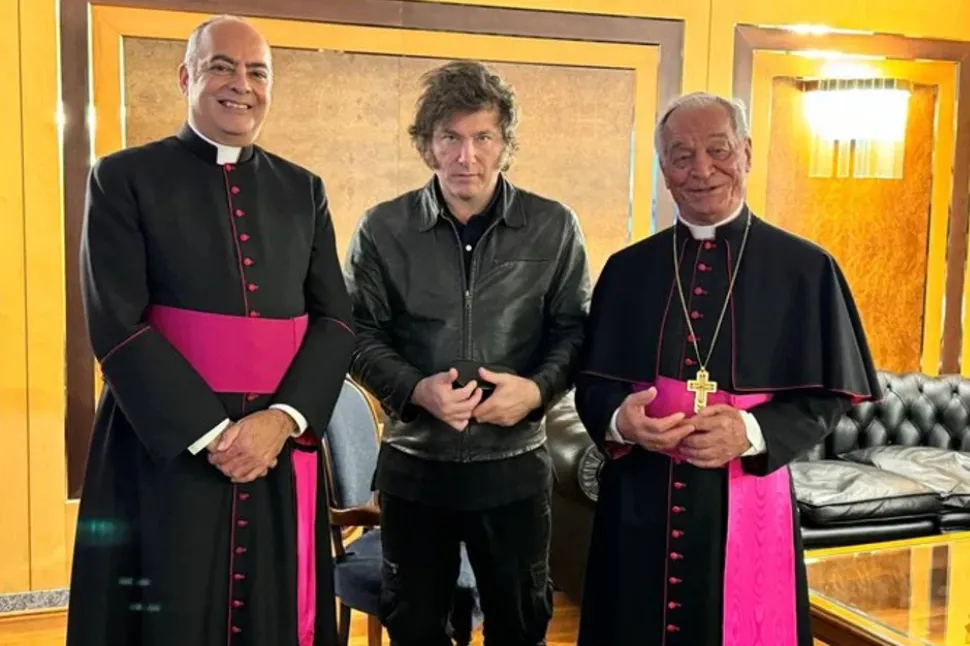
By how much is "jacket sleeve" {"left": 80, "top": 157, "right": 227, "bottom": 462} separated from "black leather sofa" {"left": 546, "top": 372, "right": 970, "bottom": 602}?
5.44 ft

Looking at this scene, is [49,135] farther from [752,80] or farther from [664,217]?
[752,80]

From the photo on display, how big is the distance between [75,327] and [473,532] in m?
2.09

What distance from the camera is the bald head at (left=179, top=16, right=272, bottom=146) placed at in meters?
1.93

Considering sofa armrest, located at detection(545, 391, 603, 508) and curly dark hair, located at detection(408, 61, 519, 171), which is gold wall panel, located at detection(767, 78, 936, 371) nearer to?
sofa armrest, located at detection(545, 391, 603, 508)

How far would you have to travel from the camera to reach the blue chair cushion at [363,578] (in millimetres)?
2533

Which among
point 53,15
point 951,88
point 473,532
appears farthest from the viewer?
point 951,88

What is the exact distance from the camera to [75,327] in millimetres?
3688

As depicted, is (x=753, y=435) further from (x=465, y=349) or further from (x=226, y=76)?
(x=226, y=76)

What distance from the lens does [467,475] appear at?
215cm

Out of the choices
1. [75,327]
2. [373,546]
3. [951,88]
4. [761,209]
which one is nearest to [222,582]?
[373,546]

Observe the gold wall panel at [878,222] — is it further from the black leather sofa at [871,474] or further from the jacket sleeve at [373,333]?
the jacket sleeve at [373,333]

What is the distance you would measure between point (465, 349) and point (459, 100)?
0.50 metres

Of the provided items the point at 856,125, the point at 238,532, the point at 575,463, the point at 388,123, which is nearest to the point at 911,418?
the point at 856,125

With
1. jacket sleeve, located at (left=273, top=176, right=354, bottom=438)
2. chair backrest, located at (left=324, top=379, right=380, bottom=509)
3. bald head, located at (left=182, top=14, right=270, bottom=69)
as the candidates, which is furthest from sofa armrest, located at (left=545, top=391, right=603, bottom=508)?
bald head, located at (left=182, top=14, right=270, bottom=69)
